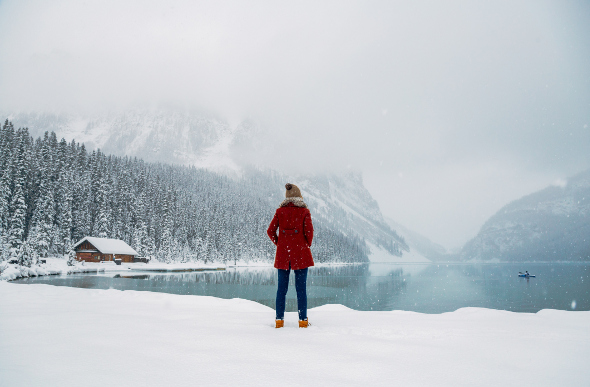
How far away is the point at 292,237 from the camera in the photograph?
556cm

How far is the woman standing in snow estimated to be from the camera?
17.3ft

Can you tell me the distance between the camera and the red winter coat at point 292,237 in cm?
547

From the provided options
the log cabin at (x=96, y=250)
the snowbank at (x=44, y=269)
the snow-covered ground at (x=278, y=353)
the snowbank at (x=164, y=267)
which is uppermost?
the snow-covered ground at (x=278, y=353)

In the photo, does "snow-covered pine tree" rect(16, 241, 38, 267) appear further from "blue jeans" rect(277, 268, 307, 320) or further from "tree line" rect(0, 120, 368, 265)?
"blue jeans" rect(277, 268, 307, 320)

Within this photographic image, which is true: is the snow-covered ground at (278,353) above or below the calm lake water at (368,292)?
above

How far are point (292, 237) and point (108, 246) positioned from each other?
2445 inches

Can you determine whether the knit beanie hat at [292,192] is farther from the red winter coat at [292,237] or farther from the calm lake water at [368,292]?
the calm lake water at [368,292]

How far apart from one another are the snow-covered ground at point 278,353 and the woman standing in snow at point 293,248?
71cm

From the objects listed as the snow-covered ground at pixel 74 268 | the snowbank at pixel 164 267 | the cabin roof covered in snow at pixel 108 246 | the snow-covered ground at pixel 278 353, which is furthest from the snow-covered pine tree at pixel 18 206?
the snow-covered ground at pixel 278 353

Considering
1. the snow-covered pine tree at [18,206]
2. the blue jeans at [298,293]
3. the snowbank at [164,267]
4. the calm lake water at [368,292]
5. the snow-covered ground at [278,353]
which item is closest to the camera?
the snow-covered ground at [278,353]

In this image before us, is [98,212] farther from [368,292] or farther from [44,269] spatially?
[368,292]

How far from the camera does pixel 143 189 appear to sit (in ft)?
243

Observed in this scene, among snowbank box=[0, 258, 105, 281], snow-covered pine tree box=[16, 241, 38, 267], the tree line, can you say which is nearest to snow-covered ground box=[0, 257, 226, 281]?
snowbank box=[0, 258, 105, 281]

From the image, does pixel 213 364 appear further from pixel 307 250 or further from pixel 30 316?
pixel 30 316
